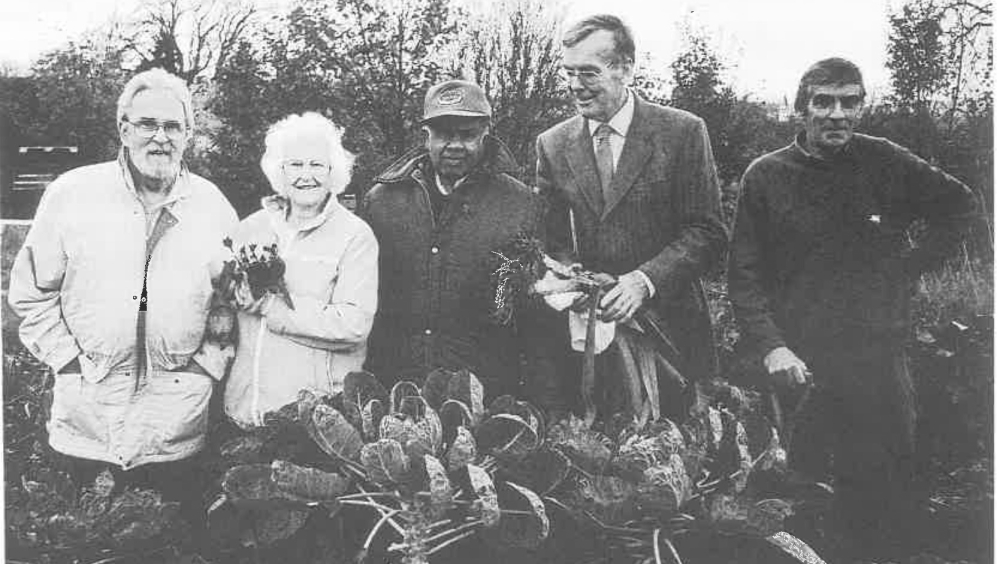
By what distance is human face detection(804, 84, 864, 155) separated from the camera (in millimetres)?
2867

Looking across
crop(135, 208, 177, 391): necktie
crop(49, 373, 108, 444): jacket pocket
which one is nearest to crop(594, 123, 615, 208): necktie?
crop(135, 208, 177, 391): necktie

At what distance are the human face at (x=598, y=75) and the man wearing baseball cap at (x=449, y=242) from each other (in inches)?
10.2

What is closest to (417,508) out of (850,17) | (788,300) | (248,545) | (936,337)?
(248,545)

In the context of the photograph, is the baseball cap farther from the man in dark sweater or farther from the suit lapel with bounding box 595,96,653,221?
the man in dark sweater

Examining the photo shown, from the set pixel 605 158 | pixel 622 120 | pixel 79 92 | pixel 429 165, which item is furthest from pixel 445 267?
pixel 79 92

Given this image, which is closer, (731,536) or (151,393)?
(731,536)

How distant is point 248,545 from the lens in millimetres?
2766

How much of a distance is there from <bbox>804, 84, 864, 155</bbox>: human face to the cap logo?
0.97m

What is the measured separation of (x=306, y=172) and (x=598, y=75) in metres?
0.85

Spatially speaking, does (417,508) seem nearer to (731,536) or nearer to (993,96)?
(731,536)

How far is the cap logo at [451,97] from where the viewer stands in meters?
2.90

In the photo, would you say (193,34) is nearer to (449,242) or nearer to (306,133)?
(306,133)

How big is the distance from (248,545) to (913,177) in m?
2.07

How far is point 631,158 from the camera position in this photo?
2.86 meters
